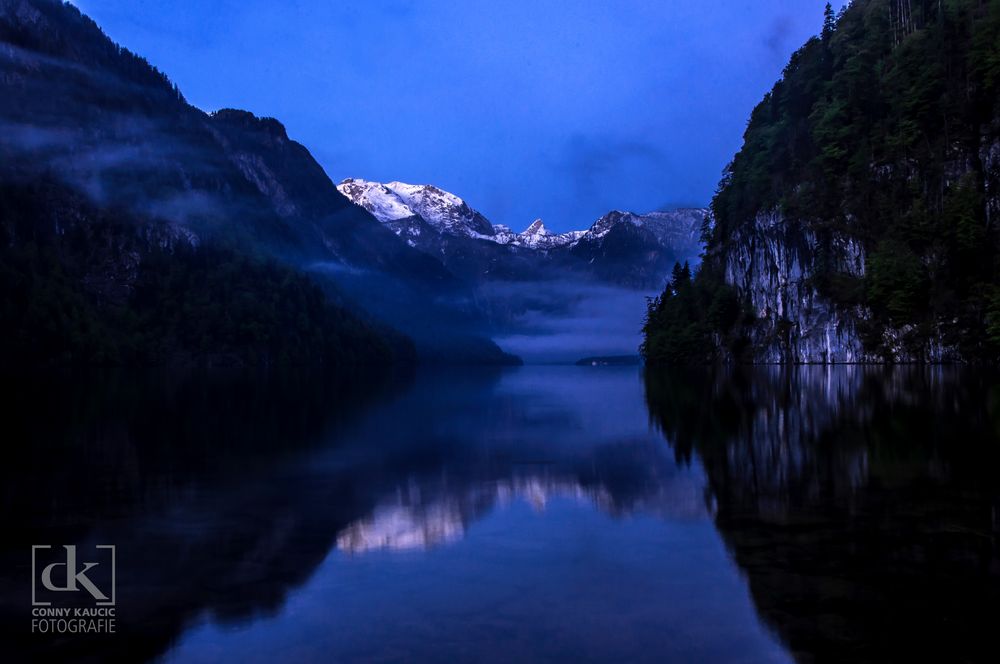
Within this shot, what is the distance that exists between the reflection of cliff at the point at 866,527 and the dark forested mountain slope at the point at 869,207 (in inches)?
2677

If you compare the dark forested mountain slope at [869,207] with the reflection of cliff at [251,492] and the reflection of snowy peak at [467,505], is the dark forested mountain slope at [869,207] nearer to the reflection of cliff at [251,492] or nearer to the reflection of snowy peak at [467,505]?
the reflection of cliff at [251,492]

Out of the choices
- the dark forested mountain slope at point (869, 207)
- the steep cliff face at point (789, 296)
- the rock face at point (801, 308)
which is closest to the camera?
the dark forested mountain slope at point (869, 207)

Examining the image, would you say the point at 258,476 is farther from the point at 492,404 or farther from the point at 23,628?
the point at 492,404

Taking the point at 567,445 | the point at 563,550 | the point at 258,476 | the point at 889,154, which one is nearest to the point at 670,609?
the point at 563,550

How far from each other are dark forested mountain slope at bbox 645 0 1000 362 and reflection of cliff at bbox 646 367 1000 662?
6798cm

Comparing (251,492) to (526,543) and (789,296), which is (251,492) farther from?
(789,296)

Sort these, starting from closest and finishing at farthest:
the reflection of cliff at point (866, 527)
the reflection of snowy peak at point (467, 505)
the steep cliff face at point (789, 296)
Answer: the reflection of cliff at point (866, 527) < the reflection of snowy peak at point (467, 505) < the steep cliff face at point (789, 296)

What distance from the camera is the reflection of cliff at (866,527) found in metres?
8.30

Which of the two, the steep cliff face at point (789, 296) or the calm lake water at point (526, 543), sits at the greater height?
the steep cliff face at point (789, 296)

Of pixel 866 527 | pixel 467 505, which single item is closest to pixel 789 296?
pixel 467 505

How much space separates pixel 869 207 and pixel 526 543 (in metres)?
114

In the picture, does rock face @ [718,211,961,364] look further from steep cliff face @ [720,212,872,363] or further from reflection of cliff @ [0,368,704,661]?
reflection of cliff @ [0,368,704,661]

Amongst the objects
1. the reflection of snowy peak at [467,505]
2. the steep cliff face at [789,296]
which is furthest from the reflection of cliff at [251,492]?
the steep cliff face at [789,296]

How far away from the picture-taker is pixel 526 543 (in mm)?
12781
